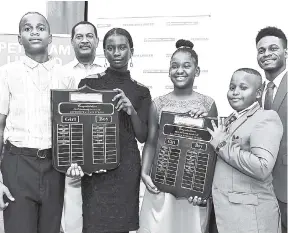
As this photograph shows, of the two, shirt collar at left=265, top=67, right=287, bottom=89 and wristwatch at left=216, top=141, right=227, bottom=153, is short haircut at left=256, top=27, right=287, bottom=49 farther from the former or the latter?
wristwatch at left=216, top=141, right=227, bottom=153

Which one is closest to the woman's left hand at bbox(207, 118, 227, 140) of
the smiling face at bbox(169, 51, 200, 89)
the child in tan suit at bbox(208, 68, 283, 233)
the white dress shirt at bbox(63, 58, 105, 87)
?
the child in tan suit at bbox(208, 68, 283, 233)

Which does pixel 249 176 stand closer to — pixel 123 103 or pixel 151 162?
pixel 151 162

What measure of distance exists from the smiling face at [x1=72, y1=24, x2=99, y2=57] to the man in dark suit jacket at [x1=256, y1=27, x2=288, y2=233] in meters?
0.76

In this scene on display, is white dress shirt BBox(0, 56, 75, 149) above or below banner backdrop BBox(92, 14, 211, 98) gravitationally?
below

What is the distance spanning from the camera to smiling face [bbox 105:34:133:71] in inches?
60.4

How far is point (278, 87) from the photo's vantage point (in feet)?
5.26

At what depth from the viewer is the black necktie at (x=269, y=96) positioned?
63.7 inches

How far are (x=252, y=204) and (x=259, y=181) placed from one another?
0.09 m

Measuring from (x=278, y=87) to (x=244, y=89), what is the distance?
0.27m

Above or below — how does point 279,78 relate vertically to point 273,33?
below

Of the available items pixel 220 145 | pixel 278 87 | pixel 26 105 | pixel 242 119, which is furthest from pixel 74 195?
pixel 278 87

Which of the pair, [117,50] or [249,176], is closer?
[249,176]

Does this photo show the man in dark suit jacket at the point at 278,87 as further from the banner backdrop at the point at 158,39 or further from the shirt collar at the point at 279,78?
the banner backdrop at the point at 158,39

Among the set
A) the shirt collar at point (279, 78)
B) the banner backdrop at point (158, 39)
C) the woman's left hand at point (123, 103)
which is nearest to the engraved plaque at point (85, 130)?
the woman's left hand at point (123, 103)
